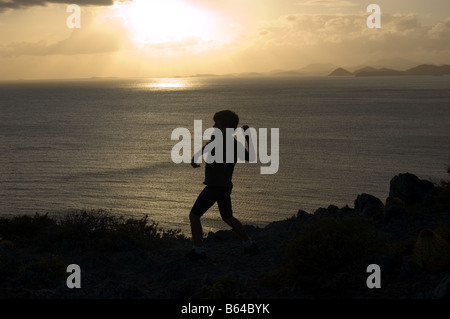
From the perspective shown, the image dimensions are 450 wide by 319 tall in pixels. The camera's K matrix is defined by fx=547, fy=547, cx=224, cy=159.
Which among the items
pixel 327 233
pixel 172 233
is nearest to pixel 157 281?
pixel 327 233

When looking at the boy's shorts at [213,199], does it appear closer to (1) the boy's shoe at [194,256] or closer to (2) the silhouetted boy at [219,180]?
(2) the silhouetted boy at [219,180]

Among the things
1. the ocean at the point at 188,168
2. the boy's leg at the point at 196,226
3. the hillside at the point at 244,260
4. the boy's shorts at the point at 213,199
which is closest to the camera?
the hillside at the point at 244,260

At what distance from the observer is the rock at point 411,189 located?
10789mm

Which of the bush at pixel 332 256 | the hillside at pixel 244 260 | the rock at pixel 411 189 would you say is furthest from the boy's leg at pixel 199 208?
the rock at pixel 411 189

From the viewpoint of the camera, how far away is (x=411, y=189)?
10867mm

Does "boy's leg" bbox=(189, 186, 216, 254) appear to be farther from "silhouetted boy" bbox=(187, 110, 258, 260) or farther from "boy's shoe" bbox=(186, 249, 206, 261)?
"boy's shoe" bbox=(186, 249, 206, 261)

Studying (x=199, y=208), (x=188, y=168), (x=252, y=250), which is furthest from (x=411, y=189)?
(x=188, y=168)

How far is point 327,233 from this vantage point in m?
7.64

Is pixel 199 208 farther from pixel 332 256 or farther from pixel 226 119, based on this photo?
pixel 332 256

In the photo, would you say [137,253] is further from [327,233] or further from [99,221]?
[327,233]

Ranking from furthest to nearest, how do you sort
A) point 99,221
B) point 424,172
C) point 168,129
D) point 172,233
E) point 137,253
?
point 168,129 < point 424,172 < point 172,233 < point 99,221 < point 137,253

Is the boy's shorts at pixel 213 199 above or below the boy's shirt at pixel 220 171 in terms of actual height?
below

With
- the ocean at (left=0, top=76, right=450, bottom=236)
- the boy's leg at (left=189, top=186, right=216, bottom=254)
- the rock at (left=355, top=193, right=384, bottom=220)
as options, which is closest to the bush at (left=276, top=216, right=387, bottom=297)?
the boy's leg at (left=189, top=186, right=216, bottom=254)
